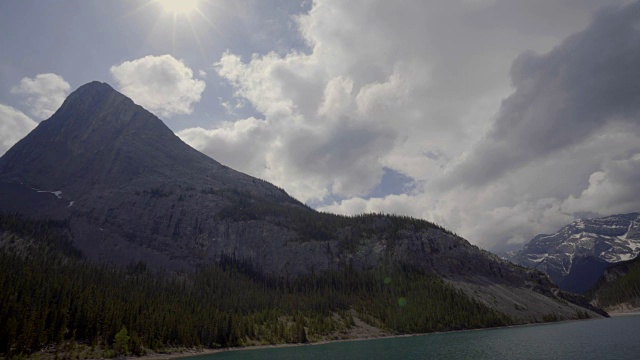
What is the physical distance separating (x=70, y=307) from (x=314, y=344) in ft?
292

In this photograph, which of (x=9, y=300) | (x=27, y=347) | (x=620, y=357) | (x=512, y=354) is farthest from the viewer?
(x=9, y=300)

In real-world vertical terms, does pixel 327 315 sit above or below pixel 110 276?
below

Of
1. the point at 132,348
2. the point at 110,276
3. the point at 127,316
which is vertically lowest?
the point at 132,348

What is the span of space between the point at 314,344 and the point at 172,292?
8084cm

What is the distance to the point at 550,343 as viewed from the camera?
99.2 m

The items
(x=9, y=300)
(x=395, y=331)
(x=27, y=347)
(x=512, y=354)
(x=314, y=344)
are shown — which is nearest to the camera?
(x=512, y=354)

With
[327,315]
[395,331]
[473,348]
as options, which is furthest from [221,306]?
[473,348]

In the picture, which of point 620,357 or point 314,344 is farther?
point 314,344

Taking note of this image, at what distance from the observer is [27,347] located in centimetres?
9681

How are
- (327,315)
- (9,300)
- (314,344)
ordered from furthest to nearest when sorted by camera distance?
(327,315), (314,344), (9,300)

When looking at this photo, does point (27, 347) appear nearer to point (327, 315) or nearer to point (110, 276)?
point (110, 276)

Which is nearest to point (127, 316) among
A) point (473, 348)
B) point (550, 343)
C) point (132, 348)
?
point (132, 348)

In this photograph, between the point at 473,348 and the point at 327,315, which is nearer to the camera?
the point at 473,348

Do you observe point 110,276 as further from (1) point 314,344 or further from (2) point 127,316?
(1) point 314,344
